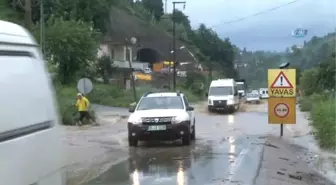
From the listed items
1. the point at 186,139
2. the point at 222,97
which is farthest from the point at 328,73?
the point at 186,139

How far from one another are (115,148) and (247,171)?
7495 millimetres

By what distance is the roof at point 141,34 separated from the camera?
3978 inches

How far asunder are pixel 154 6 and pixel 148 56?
28.7m

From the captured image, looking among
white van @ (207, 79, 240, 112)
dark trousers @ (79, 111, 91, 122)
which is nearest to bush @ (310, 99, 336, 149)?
dark trousers @ (79, 111, 91, 122)

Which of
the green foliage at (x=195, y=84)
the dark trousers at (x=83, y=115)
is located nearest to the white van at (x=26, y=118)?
the dark trousers at (x=83, y=115)

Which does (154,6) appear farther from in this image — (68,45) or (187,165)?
(187,165)

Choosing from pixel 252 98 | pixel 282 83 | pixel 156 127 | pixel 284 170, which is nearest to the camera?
pixel 284 170

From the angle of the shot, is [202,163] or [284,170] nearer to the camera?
[284,170]

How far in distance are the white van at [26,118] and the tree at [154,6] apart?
449ft

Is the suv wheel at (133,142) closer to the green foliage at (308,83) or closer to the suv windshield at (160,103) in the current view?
the suv windshield at (160,103)

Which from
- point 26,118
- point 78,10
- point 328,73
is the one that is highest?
point 78,10

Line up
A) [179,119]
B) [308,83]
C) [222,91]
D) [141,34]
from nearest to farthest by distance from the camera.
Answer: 1. [179,119]
2. [222,91]
3. [308,83]
4. [141,34]

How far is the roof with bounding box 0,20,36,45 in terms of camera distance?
500 centimetres

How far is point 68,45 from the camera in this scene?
54688 mm
